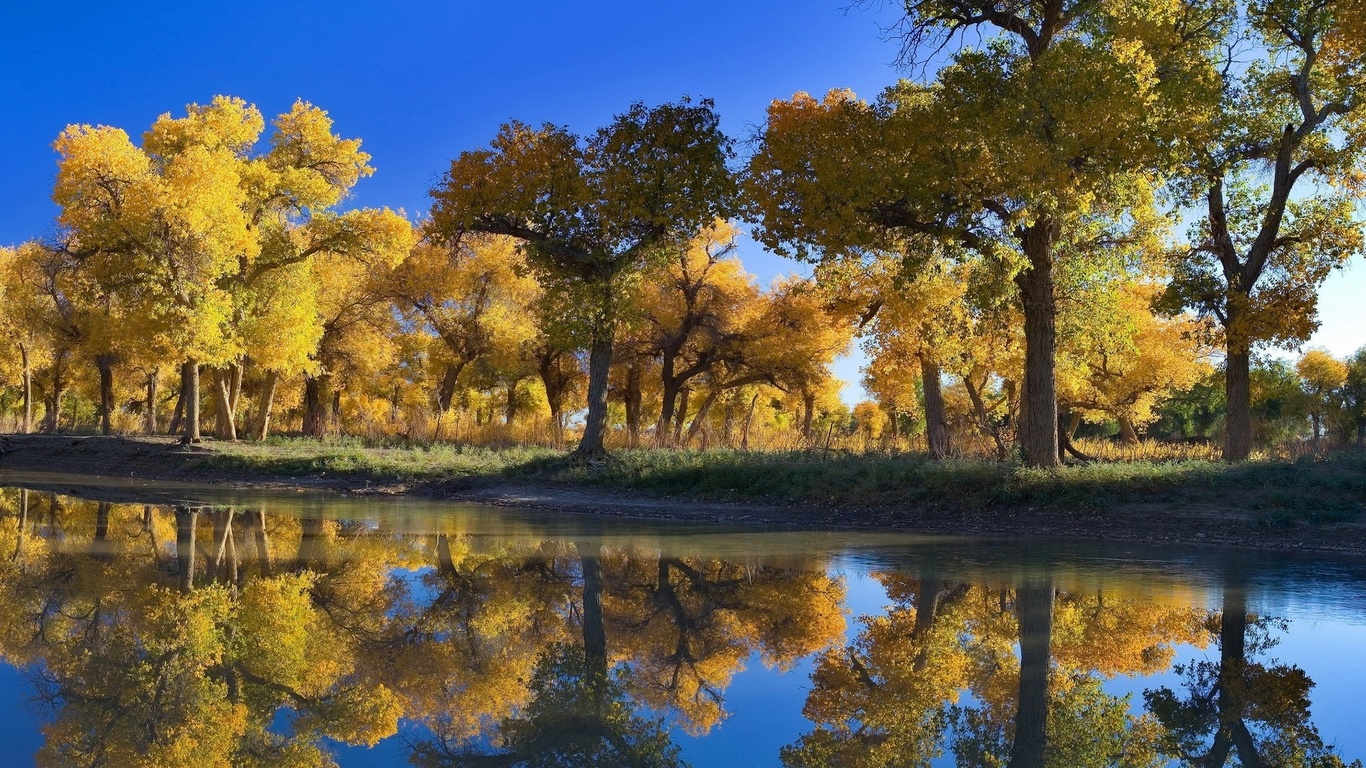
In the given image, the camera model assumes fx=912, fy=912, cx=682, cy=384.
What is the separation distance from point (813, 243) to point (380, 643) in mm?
13301

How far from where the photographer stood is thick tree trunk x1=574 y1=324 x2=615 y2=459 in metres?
22.4

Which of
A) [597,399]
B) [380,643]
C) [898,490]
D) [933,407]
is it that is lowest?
[380,643]

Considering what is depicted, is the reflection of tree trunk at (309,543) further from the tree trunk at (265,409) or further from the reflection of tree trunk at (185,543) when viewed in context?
the tree trunk at (265,409)

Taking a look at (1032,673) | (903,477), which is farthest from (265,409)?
(1032,673)

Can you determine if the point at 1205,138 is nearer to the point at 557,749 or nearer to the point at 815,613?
the point at 815,613

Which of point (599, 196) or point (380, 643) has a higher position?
point (599, 196)

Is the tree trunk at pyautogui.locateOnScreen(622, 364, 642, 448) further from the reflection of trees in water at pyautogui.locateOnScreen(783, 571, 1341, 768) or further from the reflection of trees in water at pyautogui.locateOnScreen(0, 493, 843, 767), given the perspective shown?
the reflection of trees in water at pyautogui.locateOnScreen(783, 571, 1341, 768)

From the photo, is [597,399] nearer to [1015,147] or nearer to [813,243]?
[813,243]

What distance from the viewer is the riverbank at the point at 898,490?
13039 millimetres

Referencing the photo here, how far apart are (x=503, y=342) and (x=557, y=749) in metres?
34.3

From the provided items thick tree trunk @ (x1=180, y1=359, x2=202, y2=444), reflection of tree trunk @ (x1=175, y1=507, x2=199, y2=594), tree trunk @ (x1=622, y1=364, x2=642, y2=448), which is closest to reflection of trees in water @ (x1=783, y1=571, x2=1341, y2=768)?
reflection of tree trunk @ (x1=175, y1=507, x2=199, y2=594)

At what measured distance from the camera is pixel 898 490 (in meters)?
16.3

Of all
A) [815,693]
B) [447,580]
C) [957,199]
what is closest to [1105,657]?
[815,693]

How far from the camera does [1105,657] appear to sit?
5672 millimetres
